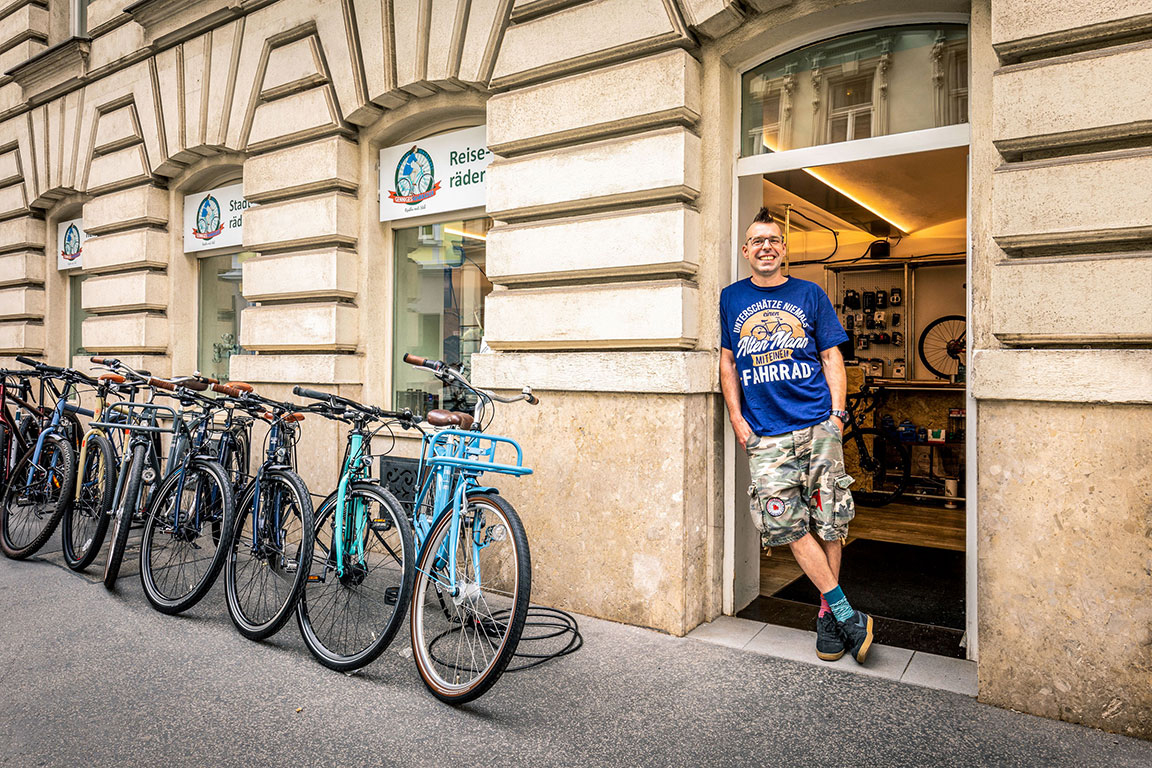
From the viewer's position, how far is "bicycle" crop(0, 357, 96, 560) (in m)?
5.69

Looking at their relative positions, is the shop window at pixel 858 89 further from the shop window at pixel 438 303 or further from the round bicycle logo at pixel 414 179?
the round bicycle logo at pixel 414 179

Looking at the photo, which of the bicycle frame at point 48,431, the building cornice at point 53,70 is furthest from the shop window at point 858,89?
the building cornice at point 53,70

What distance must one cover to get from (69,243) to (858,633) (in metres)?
9.77

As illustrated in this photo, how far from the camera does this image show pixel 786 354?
13.5ft

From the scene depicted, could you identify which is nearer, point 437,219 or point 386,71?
point 386,71

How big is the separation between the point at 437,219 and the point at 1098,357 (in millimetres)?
4527

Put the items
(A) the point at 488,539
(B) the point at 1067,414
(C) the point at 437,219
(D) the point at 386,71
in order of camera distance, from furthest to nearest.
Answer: (C) the point at 437,219
(D) the point at 386,71
(A) the point at 488,539
(B) the point at 1067,414

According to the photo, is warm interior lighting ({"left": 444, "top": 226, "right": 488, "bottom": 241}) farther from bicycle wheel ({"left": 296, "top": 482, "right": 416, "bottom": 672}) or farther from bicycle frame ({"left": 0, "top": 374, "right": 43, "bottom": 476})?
bicycle frame ({"left": 0, "top": 374, "right": 43, "bottom": 476})

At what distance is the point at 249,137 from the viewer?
6.89 meters

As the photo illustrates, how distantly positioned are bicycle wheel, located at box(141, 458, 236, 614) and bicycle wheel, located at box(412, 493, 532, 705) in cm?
160

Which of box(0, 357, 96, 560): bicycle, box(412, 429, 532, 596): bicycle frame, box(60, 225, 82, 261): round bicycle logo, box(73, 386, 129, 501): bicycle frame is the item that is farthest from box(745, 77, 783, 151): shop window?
box(60, 225, 82, 261): round bicycle logo

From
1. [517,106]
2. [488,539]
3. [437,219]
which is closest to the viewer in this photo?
[488,539]

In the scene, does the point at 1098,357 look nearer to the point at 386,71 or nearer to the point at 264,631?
the point at 264,631

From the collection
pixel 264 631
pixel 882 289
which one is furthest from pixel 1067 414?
pixel 882 289
